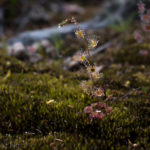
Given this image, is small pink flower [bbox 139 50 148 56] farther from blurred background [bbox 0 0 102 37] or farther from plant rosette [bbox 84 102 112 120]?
blurred background [bbox 0 0 102 37]

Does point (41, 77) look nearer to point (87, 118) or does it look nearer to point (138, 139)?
point (87, 118)

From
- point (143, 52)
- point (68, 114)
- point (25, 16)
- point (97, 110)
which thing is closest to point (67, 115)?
point (68, 114)

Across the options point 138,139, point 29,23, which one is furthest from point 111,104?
point 29,23

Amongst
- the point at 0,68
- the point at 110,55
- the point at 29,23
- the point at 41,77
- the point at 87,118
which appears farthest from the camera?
the point at 29,23

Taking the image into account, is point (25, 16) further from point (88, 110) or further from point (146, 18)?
point (88, 110)

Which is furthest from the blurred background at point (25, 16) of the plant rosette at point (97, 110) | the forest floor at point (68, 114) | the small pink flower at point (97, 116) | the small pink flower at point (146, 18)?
the small pink flower at point (97, 116)

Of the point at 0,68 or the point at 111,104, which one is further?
the point at 0,68
